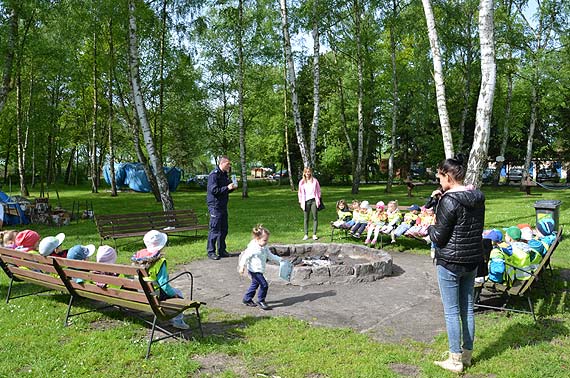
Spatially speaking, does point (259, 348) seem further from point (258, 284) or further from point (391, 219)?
point (391, 219)

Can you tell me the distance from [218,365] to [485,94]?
7194 mm

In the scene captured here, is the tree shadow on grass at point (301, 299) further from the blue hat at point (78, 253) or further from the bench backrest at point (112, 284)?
the blue hat at point (78, 253)

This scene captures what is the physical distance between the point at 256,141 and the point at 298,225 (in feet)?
89.0

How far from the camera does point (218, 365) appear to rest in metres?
4.29

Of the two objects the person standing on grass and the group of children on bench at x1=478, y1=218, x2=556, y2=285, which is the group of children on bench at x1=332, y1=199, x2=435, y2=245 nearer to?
the group of children on bench at x1=478, y1=218, x2=556, y2=285

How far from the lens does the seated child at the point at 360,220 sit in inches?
404

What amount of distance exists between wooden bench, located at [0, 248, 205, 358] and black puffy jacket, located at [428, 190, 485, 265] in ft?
8.06

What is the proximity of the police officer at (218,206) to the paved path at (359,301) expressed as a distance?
1028 millimetres

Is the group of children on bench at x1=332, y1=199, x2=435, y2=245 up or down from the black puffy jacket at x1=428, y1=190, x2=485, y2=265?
down

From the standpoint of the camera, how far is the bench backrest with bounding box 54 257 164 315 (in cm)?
447

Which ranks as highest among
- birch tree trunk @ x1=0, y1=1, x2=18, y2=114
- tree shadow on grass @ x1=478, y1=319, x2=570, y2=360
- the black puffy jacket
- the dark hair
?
birch tree trunk @ x1=0, y1=1, x2=18, y2=114

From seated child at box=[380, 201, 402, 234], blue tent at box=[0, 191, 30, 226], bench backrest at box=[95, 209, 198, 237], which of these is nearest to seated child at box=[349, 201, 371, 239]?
seated child at box=[380, 201, 402, 234]

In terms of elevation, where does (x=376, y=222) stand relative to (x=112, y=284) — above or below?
below

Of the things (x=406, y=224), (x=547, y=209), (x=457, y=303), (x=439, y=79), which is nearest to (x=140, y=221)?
(x=406, y=224)
